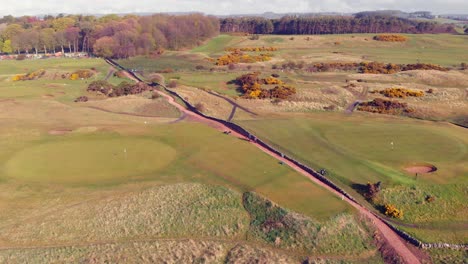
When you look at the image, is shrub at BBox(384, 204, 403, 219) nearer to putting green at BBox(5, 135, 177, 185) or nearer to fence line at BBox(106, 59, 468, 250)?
fence line at BBox(106, 59, 468, 250)

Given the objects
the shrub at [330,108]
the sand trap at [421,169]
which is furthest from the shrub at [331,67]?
the sand trap at [421,169]

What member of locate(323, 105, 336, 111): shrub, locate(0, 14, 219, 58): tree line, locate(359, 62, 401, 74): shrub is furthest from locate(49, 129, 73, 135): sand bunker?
locate(0, 14, 219, 58): tree line

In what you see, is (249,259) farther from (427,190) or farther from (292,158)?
(427,190)

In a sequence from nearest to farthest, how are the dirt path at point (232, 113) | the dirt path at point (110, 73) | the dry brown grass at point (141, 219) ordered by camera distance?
the dry brown grass at point (141, 219)
the dirt path at point (232, 113)
the dirt path at point (110, 73)

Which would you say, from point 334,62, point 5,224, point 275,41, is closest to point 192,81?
point 334,62

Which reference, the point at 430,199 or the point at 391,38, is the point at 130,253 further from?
the point at 391,38

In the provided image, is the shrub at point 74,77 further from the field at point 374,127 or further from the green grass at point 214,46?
the green grass at point 214,46
